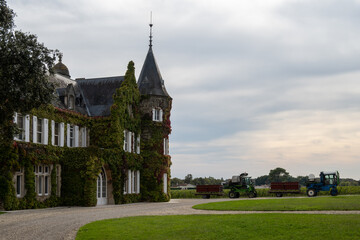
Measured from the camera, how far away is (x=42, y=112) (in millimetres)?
34875

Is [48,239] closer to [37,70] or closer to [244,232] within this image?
[244,232]

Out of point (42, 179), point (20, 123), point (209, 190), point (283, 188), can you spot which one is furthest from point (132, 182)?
point (283, 188)

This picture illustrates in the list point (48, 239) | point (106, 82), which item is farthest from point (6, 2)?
point (106, 82)

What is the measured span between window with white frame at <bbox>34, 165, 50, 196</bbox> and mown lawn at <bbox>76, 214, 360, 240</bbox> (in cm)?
1562

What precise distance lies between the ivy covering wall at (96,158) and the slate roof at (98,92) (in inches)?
67.5

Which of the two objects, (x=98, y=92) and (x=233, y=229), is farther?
(x=98, y=92)

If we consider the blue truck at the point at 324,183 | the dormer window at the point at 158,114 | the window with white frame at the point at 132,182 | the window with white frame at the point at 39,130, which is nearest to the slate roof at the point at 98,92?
the dormer window at the point at 158,114

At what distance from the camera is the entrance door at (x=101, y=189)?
126 ft

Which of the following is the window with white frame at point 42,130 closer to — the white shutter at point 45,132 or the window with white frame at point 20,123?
the white shutter at point 45,132

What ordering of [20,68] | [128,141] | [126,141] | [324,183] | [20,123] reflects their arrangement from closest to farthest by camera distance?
[20,68] → [20,123] → [126,141] → [128,141] → [324,183]

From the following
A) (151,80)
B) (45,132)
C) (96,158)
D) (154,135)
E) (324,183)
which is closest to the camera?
(45,132)

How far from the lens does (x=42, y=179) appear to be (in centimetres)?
3388

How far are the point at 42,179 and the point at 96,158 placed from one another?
167 inches

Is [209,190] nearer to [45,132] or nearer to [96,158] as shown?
[96,158]
